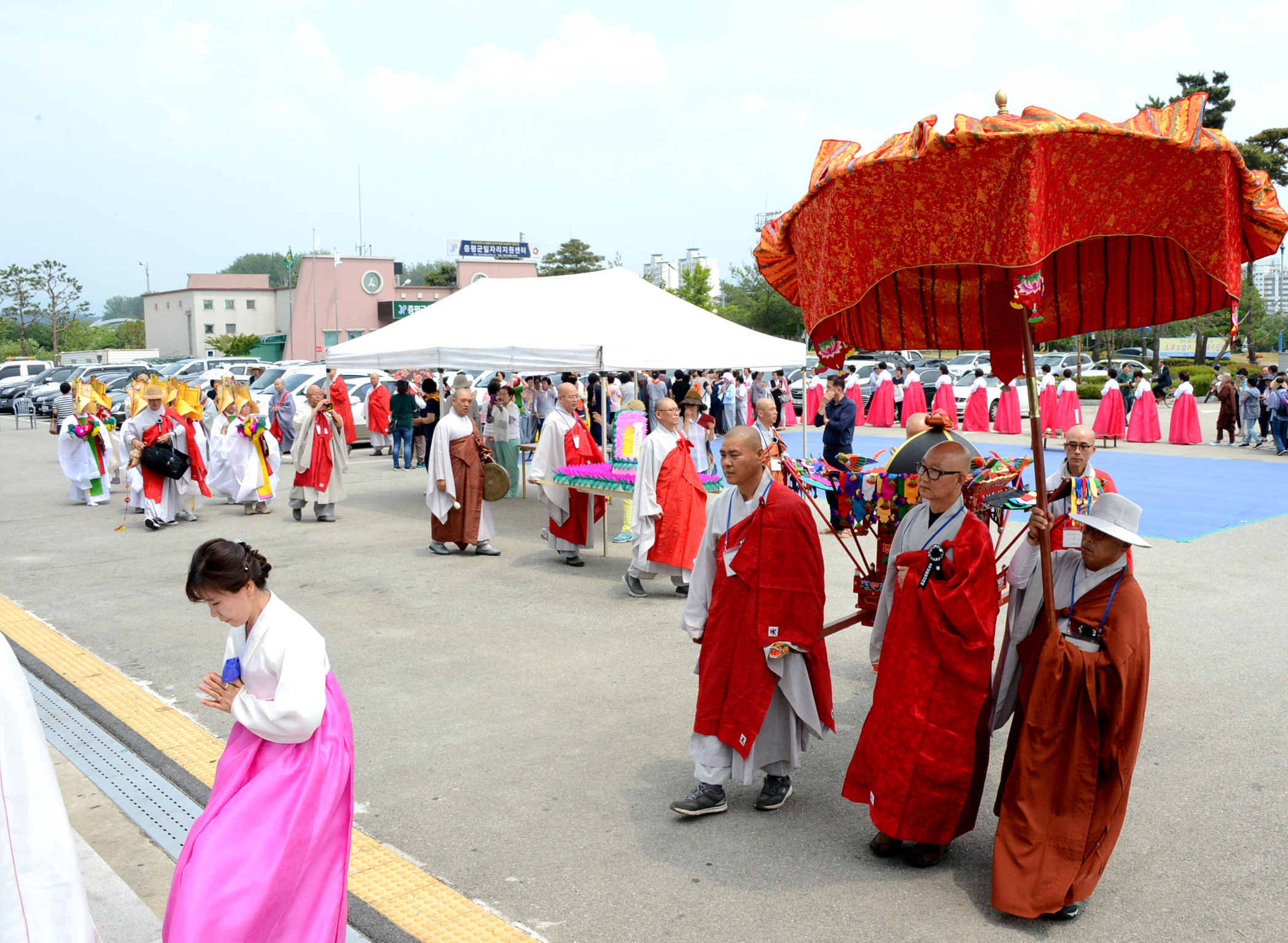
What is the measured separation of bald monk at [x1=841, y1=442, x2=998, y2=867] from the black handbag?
1029cm

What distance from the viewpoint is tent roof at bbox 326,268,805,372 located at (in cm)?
1198

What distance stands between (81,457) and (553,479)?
27.2 feet

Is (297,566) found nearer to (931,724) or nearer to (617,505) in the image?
(617,505)

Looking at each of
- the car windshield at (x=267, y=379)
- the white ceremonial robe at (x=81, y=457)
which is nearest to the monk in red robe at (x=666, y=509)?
the white ceremonial robe at (x=81, y=457)

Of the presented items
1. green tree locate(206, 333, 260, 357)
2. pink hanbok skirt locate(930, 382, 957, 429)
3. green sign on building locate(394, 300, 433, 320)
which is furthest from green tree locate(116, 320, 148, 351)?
pink hanbok skirt locate(930, 382, 957, 429)

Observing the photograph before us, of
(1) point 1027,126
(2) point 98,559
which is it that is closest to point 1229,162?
(1) point 1027,126

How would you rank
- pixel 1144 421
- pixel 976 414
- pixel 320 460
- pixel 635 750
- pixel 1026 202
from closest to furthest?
pixel 1026 202 < pixel 635 750 < pixel 320 460 < pixel 1144 421 < pixel 976 414

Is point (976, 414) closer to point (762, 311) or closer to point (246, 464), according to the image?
point (246, 464)

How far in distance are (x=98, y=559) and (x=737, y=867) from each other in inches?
352

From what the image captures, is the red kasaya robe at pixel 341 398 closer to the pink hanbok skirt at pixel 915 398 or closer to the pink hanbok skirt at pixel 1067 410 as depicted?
the pink hanbok skirt at pixel 915 398

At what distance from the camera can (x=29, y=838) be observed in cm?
206

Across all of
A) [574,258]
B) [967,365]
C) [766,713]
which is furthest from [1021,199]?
[574,258]

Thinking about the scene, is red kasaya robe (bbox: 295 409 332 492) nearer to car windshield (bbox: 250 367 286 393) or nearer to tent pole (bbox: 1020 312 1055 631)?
tent pole (bbox: 1020 312 1055 631)

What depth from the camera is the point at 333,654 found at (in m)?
6.99
